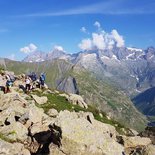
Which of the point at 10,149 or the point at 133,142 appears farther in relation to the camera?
the point at 133,142

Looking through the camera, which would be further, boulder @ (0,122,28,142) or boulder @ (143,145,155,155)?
boulder @ (0,122,28,142)

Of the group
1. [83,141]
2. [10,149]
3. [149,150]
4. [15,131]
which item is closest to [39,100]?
[15,131]

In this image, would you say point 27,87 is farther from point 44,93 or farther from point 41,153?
point 41,153

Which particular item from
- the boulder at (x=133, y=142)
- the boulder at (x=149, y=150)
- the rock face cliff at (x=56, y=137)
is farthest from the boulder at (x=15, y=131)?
the boulder at (x=149, y=150)

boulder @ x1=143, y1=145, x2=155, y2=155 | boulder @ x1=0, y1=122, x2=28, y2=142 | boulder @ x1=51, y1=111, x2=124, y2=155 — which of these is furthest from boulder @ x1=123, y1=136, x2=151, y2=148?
boulder @ x1=0, y1=122, x2=28, y2=142

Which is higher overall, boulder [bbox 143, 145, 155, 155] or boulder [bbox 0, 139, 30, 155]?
boulder [bbox 0, 139, 30, 155]

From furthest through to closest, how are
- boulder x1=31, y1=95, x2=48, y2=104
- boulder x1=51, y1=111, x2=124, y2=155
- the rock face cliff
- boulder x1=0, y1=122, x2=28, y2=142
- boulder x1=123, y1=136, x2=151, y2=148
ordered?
1. boulder x1=31, y1=95, x2=48, y2=104
2. boulder x1=123, y1=136, x2=151, y2=148
3. boulder x1=0, y1=122, x2=28, y2=142
4. the rock face cliff
5. boulder x1=51, y1=111, x2=124, y2=155

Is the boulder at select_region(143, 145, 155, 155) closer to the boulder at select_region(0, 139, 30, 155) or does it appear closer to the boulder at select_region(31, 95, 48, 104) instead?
the boulder at select_region(0, 139, 30, 155)

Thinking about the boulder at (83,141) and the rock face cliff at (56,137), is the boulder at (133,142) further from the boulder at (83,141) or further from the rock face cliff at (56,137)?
the boulder at (83,141)

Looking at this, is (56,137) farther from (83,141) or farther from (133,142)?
(133,142)

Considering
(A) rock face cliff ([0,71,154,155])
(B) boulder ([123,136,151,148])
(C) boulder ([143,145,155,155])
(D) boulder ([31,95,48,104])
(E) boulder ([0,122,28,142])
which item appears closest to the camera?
(C) boulder ([143,145,155,155])

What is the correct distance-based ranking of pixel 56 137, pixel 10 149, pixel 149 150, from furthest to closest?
pixel 56 137 < pixel 10 149 < pixel 149 150

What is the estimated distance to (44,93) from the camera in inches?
2756

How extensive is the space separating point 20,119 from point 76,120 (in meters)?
8.77
